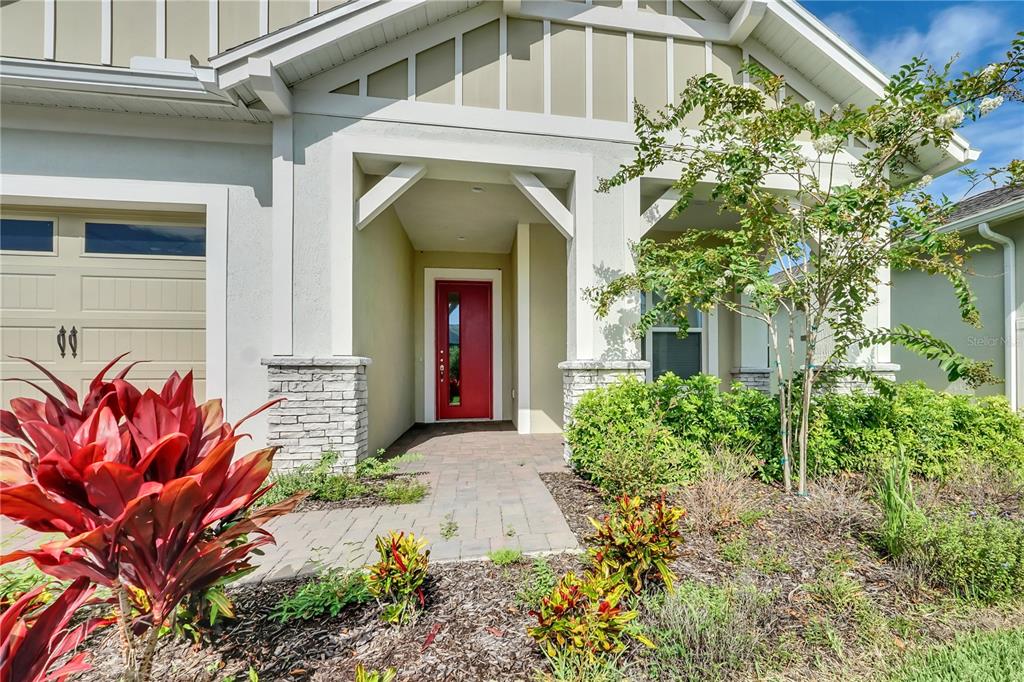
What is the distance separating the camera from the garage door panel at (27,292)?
3.73 metres

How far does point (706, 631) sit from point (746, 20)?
19.0ft

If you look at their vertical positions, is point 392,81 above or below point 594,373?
above

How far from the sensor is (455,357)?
23.9 feet

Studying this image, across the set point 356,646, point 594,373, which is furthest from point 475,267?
point 356,646

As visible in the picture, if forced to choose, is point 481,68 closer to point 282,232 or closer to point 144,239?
point 282,232

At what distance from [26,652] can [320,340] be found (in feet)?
9.47

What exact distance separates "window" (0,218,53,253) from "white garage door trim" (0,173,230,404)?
238 mm

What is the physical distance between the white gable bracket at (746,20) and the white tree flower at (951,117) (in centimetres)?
258

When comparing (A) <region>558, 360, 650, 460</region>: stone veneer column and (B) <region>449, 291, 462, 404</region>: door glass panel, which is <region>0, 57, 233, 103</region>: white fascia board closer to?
(A) <region>558, 360, 650, 460</region>: stone veneer column

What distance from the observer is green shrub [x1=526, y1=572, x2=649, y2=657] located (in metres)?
1.50

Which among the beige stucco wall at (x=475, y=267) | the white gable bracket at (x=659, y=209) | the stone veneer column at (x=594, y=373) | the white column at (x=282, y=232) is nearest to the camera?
the white column at (x=282, y=232)

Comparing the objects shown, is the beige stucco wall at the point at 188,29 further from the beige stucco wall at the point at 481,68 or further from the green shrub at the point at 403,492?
the green shrub at the point at 403,492

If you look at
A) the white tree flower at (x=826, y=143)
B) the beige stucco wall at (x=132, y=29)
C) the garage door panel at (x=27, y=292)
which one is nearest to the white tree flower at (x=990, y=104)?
the white tree flower at (x=826, y=143)

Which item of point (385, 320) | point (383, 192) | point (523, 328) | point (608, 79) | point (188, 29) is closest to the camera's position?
point (188, 29)
